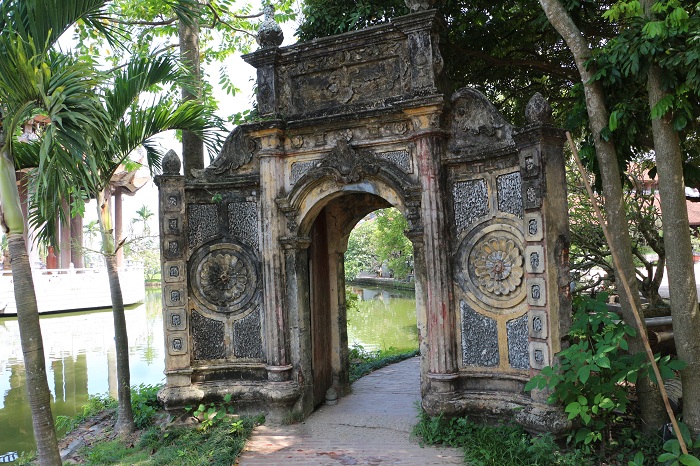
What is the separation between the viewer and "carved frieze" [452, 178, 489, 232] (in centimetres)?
596

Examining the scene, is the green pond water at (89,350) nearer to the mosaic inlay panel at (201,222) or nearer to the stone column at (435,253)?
the mosaic inlay panel at (201,222)

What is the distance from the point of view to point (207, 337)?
7.12 m

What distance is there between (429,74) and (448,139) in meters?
0.73

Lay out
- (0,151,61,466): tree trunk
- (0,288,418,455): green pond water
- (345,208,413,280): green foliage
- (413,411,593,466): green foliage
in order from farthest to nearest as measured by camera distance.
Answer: (345,208,413,280): green foliage, (0,288,418,455): green pond water, (413,411,593,466): green foliage, (0,151,61,466): tree trunk

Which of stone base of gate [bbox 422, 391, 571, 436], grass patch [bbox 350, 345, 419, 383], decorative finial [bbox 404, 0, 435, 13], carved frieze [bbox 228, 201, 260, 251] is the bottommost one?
grass patch [bbox 350, 345, 419, 383]

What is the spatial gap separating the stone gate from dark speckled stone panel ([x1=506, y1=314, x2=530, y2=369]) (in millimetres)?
11

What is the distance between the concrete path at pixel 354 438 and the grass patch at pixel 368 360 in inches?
48.6

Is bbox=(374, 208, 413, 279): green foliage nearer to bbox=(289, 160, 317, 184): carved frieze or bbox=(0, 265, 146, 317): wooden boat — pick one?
bbox=(0, 265, 146, 317): wooden boat

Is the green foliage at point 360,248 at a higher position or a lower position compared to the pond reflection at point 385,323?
higher

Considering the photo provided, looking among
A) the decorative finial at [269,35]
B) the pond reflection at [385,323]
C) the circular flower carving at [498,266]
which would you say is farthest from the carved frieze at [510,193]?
the pond reflection at [385,323]

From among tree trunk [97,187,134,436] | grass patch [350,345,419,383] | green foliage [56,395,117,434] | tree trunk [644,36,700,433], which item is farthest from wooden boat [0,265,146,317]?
tree trunk [644,36,700,433]

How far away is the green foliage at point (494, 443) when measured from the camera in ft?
16.2

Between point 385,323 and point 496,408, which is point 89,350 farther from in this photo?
point 496,408

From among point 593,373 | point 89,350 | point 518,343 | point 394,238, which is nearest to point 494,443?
point 518,343
